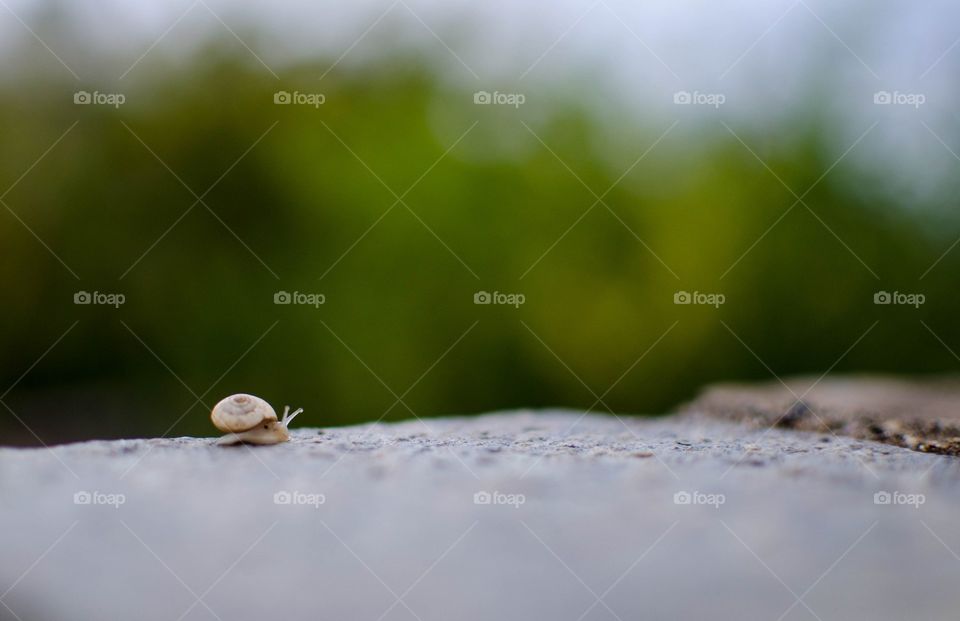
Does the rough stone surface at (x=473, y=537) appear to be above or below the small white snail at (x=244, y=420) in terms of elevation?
below

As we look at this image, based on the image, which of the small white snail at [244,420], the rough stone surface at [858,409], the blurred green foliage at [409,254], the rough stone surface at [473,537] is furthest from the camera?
the blurred green foliage at [409,254]

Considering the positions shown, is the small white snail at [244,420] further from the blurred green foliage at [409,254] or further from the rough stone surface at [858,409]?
the blurred green foliage at [409,254]

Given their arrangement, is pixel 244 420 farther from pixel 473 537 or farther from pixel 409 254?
pixel 409 254

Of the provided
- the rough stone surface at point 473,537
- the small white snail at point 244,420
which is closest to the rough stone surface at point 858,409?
the rough stone surface at point 473,537

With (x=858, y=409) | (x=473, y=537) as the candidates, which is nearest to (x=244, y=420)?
(x=473, y=537)

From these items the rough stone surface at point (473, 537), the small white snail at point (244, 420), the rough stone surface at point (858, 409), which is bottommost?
the rough stone surface at point (858, 409)

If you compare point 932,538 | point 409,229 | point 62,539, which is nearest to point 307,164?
point 409,229

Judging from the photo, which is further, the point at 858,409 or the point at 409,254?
the point at 409,254

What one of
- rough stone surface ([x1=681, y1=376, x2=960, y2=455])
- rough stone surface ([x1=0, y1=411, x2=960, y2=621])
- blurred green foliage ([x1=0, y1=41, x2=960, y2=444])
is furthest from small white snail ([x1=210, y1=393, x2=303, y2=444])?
blurred green foliage ([x1=0, y1=41, x2=960, y2=444])
